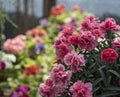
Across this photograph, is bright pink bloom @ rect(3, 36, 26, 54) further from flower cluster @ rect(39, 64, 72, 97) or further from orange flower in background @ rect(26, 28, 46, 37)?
flower cluster @ rect(39, 64, 72, 97)

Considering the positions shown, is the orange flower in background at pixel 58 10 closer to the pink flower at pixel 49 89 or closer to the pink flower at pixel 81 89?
the pink flower at pixel 49 89

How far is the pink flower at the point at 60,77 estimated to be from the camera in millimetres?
1476

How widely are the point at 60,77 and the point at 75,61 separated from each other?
0.27ft

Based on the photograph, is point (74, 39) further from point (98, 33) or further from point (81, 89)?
point (81, 89)

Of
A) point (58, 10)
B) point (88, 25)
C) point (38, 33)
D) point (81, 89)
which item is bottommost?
point (81, 89)

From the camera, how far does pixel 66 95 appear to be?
1.56m

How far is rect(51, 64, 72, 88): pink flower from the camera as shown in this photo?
4.84 feet

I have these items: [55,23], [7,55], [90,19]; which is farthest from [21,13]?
[90,19]

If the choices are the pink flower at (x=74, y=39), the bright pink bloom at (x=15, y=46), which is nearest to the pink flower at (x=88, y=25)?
the pink flower at (x=74, y=39)

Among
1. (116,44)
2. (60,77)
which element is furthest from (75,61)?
(116,44)

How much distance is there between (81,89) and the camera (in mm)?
1439

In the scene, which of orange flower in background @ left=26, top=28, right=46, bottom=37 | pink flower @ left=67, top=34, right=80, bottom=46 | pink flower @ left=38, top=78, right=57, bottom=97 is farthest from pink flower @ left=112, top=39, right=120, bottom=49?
orange flower in background @ left=26, top=28, right=46, bottom=37

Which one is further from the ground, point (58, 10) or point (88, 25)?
point (58, 10)

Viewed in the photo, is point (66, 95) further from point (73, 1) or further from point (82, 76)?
point (73, 1)
